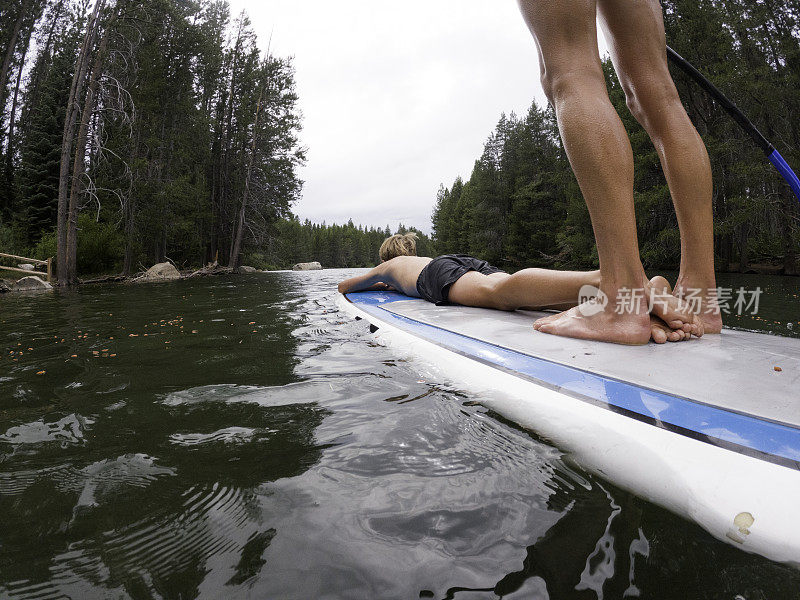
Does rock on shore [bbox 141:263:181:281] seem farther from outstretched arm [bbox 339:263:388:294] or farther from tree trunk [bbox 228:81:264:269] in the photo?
outstretched arm [bbox 339:263:388:294]

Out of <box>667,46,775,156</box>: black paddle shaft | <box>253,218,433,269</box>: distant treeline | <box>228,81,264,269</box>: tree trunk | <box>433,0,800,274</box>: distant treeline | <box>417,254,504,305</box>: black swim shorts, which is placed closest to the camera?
<box>667,46,775,156</box>: black paddle shaft

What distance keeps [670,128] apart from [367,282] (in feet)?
9.39

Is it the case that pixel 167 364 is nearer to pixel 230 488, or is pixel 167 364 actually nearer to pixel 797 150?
pixel 230 488

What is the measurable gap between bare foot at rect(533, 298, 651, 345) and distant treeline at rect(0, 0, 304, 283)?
1173cm

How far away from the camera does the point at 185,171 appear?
2158 centimetres

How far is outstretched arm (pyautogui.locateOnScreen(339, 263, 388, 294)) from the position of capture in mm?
4062

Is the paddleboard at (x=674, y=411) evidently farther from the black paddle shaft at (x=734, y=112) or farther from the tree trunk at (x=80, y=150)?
the tree trunk at (x=80, y=150)

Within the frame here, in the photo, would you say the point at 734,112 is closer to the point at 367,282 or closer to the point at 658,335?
the point at 658,335

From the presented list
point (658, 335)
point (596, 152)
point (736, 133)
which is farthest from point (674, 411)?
point (736, 133)

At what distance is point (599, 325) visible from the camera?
162 centimetres

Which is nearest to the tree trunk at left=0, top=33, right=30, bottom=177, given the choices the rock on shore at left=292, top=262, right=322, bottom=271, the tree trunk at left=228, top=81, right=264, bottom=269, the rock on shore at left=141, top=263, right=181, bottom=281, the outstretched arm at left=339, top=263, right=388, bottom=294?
the tree trunk at left=228, top=81, right=264, bottom=269

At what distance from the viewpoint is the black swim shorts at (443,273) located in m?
2.96

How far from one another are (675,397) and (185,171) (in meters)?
24.7

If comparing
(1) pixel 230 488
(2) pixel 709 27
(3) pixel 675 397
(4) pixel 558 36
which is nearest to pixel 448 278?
(4) pixel 558 36
